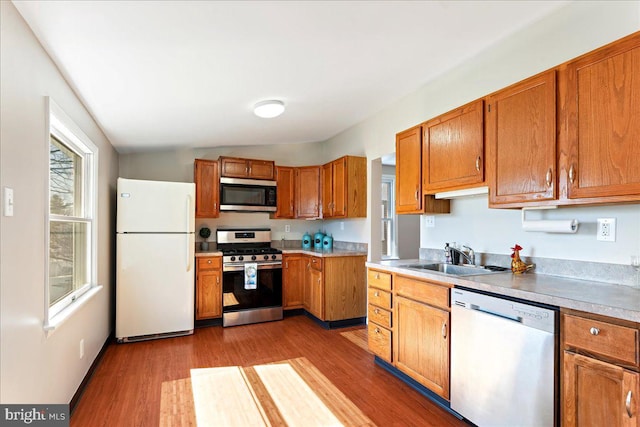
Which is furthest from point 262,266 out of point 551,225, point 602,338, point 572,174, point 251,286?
point 602,338

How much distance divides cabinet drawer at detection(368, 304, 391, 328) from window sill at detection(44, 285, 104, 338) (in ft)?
7.18

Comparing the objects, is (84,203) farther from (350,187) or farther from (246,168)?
(350,187)

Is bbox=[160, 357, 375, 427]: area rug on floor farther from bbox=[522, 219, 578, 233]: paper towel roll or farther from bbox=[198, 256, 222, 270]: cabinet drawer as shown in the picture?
bbox=[522, 219, 578, 233]: paper towel roll

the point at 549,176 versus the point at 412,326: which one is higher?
the point at 549,176

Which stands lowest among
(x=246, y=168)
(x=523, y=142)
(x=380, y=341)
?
(x=380, y=341)

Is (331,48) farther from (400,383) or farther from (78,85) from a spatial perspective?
(400,383)

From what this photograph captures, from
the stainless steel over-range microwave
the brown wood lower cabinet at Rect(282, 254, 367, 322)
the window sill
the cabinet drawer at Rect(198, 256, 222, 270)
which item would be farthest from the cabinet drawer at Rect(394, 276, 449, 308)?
the stainless steel over-range microwave

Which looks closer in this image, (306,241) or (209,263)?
(209,263)

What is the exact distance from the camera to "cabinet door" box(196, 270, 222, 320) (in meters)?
3.97

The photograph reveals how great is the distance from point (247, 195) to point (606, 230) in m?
3.78

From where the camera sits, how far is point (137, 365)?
2.94m

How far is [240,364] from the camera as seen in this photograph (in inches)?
116

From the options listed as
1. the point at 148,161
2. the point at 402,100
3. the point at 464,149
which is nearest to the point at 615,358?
the point at 464,149

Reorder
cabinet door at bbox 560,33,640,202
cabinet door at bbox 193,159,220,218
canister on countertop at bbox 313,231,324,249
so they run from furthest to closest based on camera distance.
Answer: canister on countertop at bbox 313,231,324,249 → cabinet door at bbox 193,159,220,218 → cabinet door at bbox 560,33,640,202
